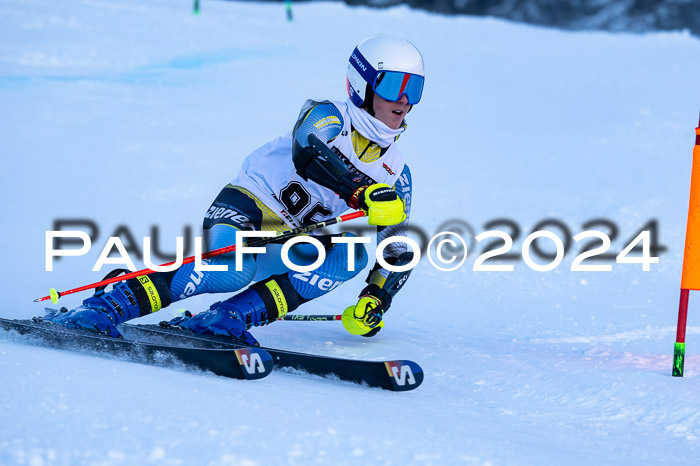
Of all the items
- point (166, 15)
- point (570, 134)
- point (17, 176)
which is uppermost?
point (166, 15)

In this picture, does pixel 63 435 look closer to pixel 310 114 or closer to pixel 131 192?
pixel 310 114

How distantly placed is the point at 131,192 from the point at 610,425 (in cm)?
428

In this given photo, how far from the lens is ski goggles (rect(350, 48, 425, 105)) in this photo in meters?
3.38

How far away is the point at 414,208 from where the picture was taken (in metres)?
6.22

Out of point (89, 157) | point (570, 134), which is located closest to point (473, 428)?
point (89, 157)

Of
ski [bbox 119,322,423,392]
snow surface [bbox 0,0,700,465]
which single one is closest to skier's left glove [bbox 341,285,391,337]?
snow surface [bbox 0,0,700,465]

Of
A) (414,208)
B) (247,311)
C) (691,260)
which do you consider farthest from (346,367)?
(414,208)

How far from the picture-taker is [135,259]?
5051 mm

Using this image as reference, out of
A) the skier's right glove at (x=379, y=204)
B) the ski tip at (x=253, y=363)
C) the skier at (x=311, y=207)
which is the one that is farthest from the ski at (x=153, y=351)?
the skier's right glove at (x=379, y=204)

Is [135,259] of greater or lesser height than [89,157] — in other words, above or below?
below

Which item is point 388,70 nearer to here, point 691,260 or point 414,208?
point 691,260

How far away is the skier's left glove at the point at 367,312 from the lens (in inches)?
144

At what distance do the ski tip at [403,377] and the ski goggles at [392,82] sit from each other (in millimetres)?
1070

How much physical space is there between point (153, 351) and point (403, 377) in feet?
2.75
